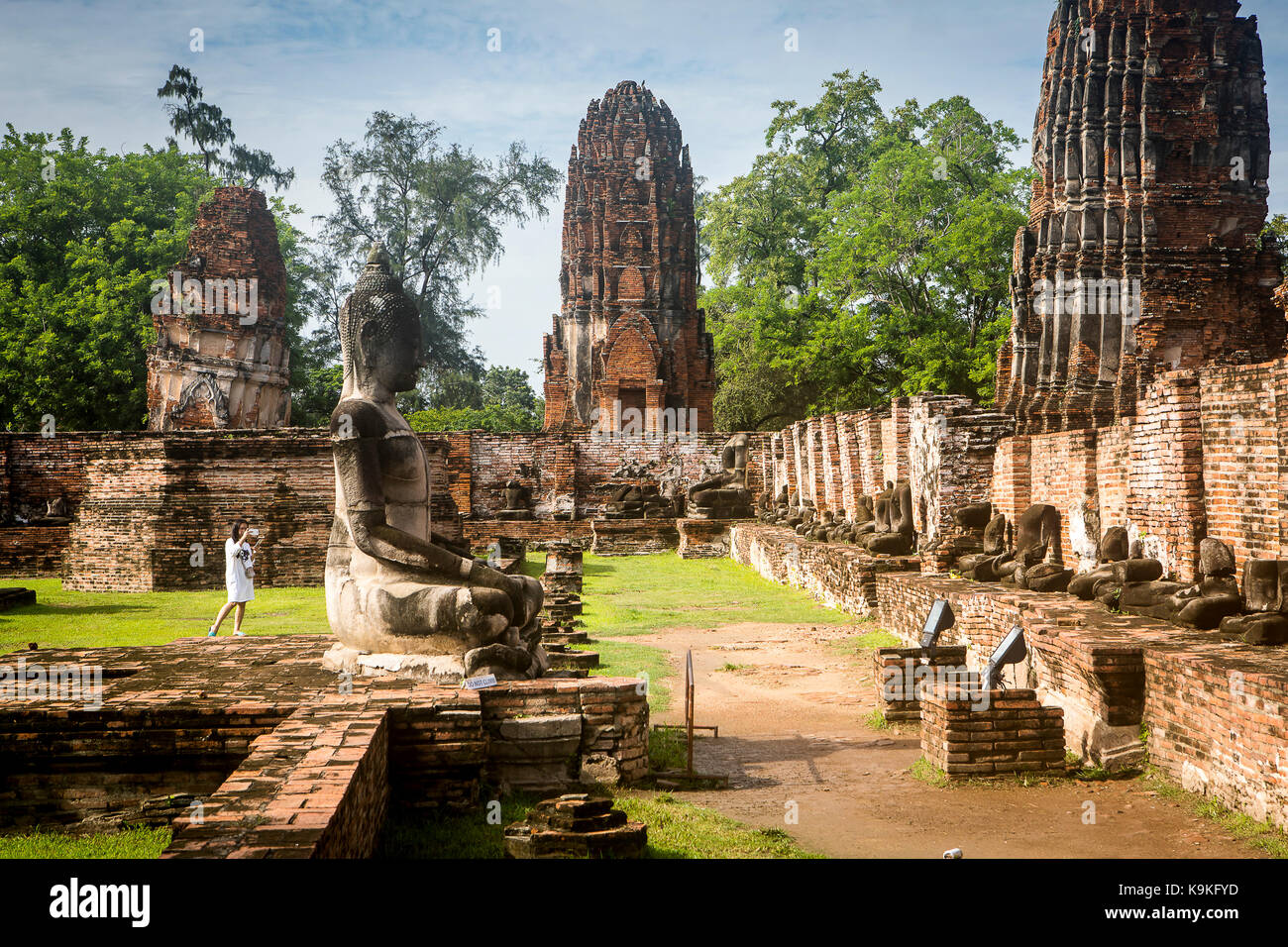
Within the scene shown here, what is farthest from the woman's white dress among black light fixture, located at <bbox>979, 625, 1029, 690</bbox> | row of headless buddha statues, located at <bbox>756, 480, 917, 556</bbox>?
black light fixture, located at <bbox>979, 625, 1029, 690</bbox>

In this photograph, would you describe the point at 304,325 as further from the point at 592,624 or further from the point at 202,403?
the point at 592,624

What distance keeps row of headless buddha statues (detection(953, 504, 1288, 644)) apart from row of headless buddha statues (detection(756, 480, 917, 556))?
5.97 ft

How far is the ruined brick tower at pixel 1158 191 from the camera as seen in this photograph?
19406mm

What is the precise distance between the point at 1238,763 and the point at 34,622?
1197cm

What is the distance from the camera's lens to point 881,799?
554 centimetres

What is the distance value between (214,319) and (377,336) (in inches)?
766

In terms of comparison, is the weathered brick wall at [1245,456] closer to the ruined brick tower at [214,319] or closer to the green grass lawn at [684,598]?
the green grass lawn at [684,598]

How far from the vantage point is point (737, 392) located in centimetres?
3447

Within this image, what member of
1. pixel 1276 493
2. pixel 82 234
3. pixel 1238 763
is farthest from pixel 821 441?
pixel 82 234

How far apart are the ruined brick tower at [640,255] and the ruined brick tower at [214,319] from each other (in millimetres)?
8604

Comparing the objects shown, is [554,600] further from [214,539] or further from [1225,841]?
[1225,841]

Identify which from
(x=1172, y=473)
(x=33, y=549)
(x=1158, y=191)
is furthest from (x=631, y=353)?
(x=1172, y=473)

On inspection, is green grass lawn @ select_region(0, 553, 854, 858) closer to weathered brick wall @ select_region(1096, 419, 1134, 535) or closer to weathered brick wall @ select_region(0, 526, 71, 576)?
weathered brick wall @ select_region(0, 526, 71, 576)

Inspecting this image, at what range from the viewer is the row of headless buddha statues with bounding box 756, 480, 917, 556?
13234mm
